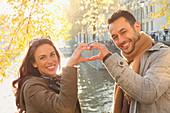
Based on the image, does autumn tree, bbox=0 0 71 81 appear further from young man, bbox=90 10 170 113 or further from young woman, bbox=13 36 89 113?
young man, bbox=90 10 170 113

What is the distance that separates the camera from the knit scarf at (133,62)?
2.25 meters

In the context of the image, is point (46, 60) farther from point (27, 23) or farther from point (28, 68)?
point (27, 23)

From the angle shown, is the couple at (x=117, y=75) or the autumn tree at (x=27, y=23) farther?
the autumn tree at (x=27, y=23)

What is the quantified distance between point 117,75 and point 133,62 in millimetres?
439

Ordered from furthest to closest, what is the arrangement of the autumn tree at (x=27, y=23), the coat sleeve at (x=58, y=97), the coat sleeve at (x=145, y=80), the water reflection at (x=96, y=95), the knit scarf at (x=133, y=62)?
the water reflection at (x=96, y=95) → the autumn tree at (x=27, y=23) → the knit scarf at (x=133, y=62) → the coat sleeve at (x=58, y=97) → the coat sleeve at (x=145, y=80)

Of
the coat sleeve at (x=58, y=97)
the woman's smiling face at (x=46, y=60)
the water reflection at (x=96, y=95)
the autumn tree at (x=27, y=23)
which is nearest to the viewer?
the coat sleeve at (x=58, y=97)

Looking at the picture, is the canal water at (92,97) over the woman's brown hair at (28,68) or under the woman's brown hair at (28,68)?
under

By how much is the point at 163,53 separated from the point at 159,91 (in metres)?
0.36

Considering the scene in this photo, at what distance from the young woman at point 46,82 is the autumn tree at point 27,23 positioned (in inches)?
148

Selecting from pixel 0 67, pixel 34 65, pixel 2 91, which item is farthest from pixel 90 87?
pixel 34 65

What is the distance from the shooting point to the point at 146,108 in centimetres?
205

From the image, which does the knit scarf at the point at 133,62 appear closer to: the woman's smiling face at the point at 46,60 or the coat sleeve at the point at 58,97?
the coat sleeve at the point at 58,97

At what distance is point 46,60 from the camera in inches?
100

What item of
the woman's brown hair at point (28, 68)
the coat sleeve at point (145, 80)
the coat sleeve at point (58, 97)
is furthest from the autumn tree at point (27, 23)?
the coat sleeve at point (145, 80)
